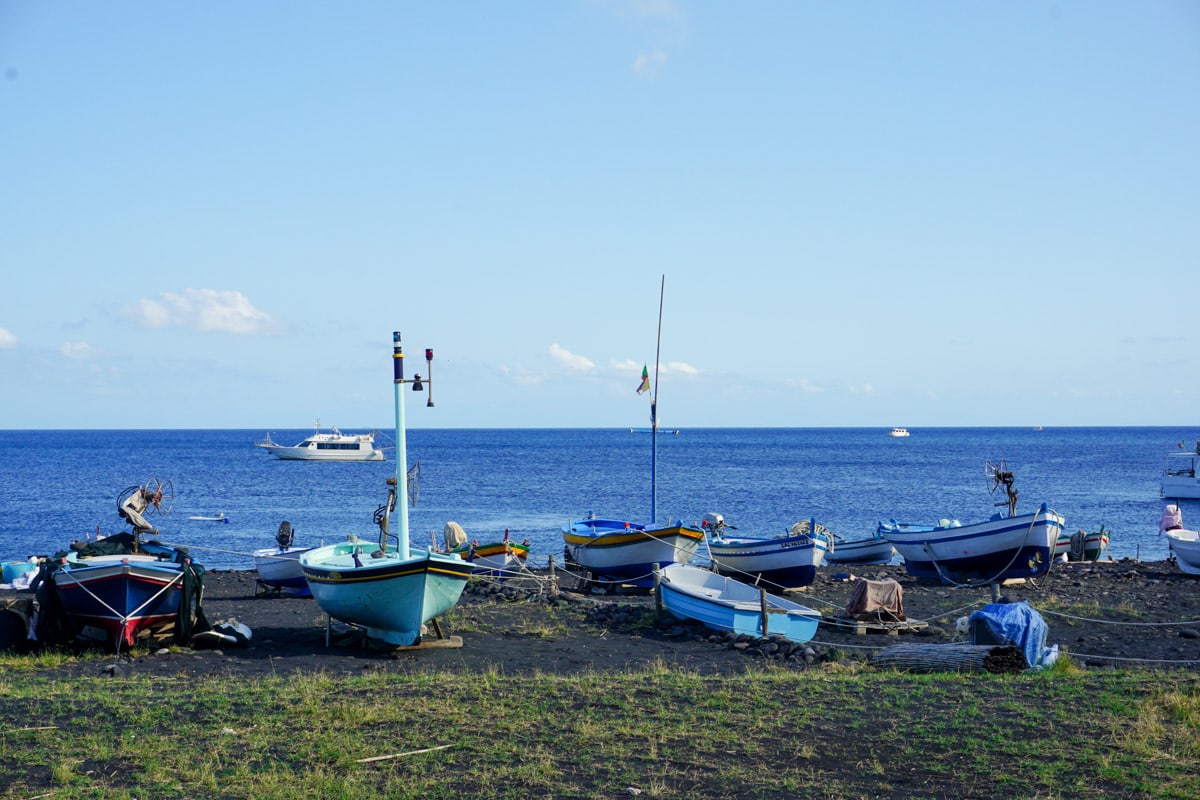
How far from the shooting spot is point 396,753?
934 cm

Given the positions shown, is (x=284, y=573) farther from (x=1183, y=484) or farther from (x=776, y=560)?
(x=1183, y=484)

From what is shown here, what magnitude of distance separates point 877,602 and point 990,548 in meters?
10.7

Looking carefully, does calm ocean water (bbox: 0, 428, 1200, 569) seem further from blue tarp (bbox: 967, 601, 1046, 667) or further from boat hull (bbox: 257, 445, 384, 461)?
blue tarp (bbox: 967, 601, 1046, 667)

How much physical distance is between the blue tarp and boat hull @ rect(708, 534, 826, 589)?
10302 millimetres

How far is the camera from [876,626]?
19.5 meters

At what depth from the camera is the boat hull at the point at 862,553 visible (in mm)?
38438

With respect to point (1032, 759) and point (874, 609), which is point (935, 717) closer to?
point (1032, 759)

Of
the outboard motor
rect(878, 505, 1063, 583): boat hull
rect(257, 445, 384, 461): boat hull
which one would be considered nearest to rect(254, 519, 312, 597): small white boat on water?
the outboard motor

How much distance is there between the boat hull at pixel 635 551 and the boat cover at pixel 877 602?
5941 mm

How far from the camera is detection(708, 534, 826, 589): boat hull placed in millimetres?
26453

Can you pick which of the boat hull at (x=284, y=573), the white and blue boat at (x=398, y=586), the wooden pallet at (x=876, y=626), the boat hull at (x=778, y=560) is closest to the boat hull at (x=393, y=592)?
the white and blue boat at (x=398, y=586)

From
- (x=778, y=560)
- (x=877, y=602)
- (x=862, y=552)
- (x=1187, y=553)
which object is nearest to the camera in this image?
(x=877, y=602)

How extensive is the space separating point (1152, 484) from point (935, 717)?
284 ft

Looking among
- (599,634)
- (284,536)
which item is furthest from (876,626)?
(284,536)
